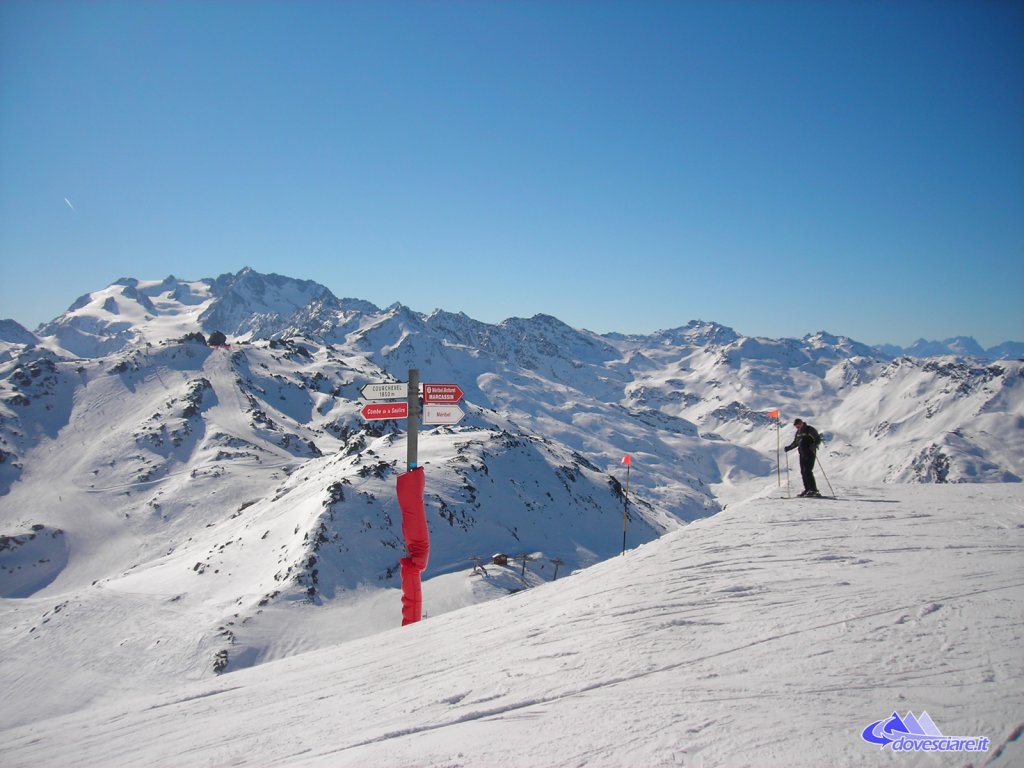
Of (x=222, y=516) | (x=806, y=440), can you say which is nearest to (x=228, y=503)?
(x=222, y=516)

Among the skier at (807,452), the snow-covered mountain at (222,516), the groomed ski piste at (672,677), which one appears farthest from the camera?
the snow-covered mountain at (222,516)

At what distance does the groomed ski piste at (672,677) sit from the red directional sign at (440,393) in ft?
14.7

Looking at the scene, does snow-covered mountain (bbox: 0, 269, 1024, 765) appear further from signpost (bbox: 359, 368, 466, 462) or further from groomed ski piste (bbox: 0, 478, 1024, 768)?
signpost (bbox: 359, 368, 466, 462)

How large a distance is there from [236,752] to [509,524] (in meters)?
47.5

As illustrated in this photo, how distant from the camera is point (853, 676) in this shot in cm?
534

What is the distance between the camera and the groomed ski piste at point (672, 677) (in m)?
4.67

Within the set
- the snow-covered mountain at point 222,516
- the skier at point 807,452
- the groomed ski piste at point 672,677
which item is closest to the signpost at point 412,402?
the groomed ski piste at point 672,677

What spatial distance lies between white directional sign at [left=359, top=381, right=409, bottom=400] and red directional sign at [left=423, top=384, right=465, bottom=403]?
625mm

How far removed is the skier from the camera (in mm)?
15203

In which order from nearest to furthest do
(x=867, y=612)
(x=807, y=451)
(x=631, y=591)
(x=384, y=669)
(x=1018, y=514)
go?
1. (x=867, y=612)
2. (x=384, y=669)
3. (x=631, y=591)
4. (x=1018, y=514)
5. (x=807, y=451)

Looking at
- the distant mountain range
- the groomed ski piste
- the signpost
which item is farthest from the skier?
the signpost

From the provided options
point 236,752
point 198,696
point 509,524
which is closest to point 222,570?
point 509,524

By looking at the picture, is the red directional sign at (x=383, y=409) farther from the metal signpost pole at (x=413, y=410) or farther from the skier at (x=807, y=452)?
the skier at (x=807, y=452)

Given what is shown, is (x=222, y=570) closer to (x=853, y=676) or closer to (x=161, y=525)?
(x=161, y=525)
